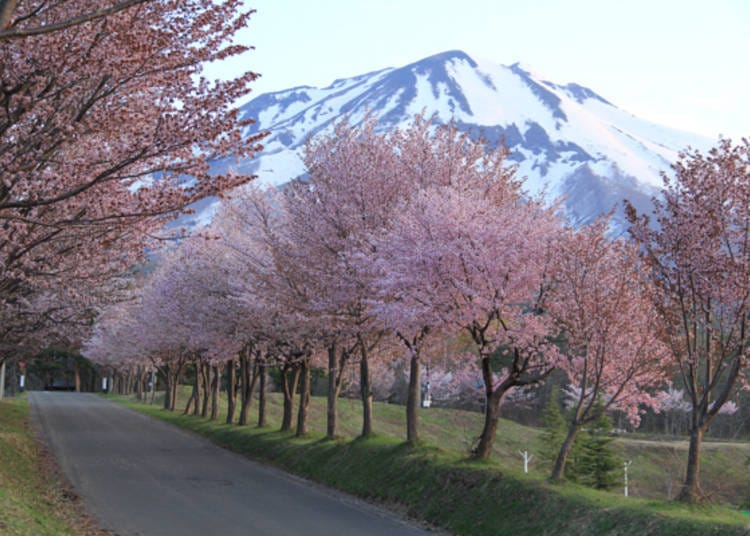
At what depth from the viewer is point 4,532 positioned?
9.66 metres

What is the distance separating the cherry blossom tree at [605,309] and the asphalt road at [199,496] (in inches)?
174

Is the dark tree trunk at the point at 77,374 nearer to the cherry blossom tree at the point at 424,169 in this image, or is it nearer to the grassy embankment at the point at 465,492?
the grassy embankment at the point at 465,492

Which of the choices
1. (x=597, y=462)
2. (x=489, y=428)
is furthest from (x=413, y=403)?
(x=597, y=462)

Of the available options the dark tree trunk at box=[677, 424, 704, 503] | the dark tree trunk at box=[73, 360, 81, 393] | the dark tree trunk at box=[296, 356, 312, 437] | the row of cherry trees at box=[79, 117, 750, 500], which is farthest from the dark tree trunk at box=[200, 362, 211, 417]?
the dark tree trunk at box=[73, 360, 81, 393]

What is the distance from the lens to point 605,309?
1365 cm

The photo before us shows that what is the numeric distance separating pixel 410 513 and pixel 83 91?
9.93 meters

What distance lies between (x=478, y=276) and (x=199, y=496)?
734cm

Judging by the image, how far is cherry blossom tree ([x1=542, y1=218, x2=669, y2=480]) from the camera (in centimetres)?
1366

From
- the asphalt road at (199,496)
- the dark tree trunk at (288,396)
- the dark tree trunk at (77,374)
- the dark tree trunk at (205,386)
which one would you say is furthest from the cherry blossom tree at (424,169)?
the dark tree trunk at (77,374)

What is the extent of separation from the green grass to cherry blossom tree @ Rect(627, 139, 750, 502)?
9.32 metres

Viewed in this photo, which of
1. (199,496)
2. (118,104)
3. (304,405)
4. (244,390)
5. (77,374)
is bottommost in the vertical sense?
(77,374)

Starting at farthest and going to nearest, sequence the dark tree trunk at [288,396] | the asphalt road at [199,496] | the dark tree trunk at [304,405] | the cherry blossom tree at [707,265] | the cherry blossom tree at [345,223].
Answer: the dark tree trunk at [288,396] → the dark tree trunk at [304,405] → the cherry blossom tree at [345,223] → the asphalt road at [199,496] → the cherry blossom tree at [707,265]

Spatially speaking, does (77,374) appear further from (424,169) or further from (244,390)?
(424,169)

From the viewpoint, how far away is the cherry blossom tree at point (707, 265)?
456 inches
